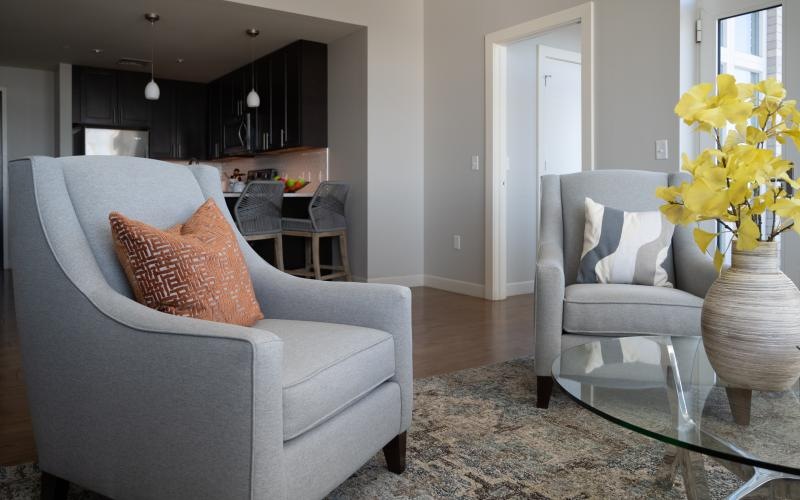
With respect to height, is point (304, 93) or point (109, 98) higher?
point (109, 98)

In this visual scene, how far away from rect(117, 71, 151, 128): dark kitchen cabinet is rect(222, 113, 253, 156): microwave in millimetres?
1012

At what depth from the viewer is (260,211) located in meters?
5.17

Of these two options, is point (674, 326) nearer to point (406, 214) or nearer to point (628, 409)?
point (628, 409)

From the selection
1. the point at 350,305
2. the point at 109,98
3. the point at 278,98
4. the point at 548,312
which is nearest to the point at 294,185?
the point at 278,98

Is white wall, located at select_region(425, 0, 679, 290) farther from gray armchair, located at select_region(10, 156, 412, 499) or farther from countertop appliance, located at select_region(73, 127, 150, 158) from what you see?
countertop appliance, located at select_region(73, 127, 150, 158)

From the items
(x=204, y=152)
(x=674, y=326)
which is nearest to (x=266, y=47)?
(x=204, y=152)

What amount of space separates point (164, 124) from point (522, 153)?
4916 mm

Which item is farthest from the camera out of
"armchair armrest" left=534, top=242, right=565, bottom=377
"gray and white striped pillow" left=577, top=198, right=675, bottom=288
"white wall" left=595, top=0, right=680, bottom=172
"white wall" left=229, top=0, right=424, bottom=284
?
"white wall" left=229, top=0, right=424, bottom=284

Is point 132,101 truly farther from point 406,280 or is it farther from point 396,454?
point 396,454

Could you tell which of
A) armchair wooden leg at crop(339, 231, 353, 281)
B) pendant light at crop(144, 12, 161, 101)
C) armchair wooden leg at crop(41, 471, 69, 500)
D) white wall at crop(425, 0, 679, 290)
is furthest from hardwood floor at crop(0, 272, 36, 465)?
white wall at crop(425, 0, 679, 290)

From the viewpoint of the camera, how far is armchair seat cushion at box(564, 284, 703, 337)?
2219 mm

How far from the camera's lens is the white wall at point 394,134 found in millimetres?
5488

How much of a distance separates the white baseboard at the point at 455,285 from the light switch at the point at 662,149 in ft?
6.16

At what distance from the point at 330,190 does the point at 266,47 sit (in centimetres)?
198
